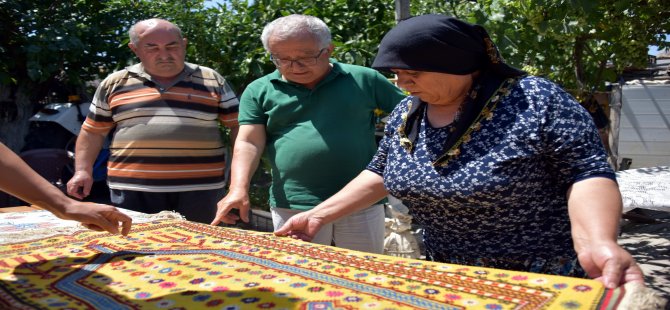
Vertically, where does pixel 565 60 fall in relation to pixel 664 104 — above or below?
above

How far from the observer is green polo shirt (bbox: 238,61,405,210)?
3051 mm

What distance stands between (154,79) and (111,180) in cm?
62

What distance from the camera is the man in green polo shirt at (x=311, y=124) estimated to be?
303 cm

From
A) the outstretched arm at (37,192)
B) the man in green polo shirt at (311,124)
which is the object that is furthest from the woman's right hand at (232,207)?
the outstretched arm at (37,192)

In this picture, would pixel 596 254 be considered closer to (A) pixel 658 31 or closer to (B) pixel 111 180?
(B) pixel 111 180

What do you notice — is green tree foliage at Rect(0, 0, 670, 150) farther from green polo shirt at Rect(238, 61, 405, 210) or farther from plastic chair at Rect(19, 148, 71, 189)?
green polo shirt at Rect(238, 61, 405, 210)

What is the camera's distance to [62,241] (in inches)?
98.7

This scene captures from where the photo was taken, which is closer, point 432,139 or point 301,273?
point 301,273

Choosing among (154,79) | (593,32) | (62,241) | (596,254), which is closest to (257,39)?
(154,79)

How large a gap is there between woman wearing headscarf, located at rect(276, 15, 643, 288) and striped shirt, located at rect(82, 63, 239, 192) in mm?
1747

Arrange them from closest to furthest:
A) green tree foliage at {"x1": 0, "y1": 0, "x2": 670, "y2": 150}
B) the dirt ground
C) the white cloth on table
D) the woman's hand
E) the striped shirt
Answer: the woman's hand, the striped shirt, green tree foliage at {"x1": 0, "y1": 0, "x2": 670, "y2": 150}, the dirt ground, the white cloth on table

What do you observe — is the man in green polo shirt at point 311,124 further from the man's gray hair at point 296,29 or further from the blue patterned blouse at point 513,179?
the blue patterned blouse at point 513,179

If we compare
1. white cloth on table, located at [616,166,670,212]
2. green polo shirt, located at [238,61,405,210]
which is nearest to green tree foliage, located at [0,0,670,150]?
white cloth on table, located at [616,166,670,212]

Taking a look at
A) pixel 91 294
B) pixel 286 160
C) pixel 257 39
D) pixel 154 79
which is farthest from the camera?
pixel 257 39
